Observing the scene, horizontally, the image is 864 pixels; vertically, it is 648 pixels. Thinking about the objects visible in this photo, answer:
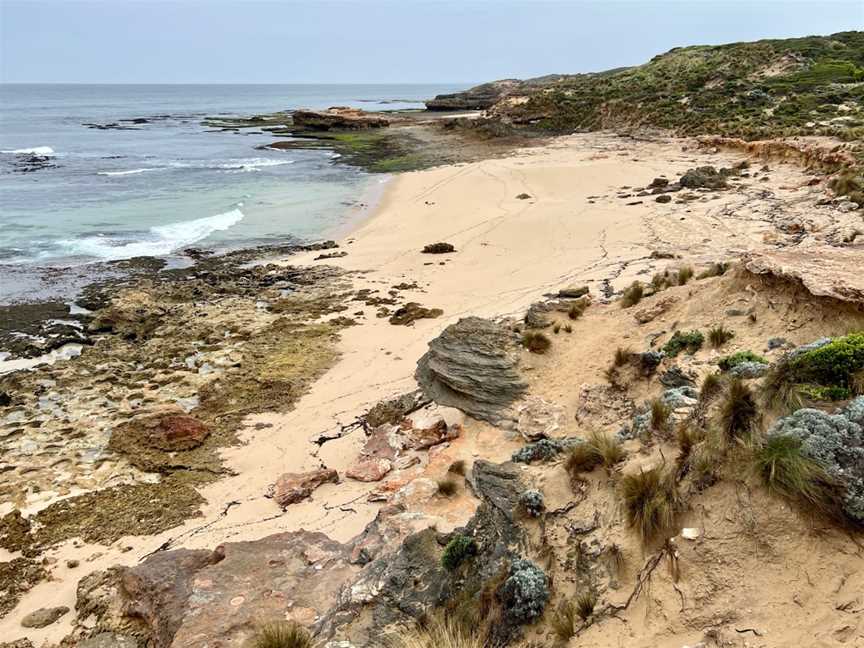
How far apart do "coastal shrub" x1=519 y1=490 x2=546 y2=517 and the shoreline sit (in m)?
0.96

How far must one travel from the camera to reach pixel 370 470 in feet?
25.5

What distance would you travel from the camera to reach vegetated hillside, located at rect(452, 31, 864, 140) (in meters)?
27.7

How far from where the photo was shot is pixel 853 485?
12.3 feet

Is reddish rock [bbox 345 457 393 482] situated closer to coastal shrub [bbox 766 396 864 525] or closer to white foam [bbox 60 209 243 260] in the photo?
coastal shrub [bbox 766 396 864 525]

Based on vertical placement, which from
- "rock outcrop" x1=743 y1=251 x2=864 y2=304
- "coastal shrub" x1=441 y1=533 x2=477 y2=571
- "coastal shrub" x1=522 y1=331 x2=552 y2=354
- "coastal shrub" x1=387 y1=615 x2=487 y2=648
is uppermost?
"rock outcrop" x1=743 y1=251 x2=864 y2=304

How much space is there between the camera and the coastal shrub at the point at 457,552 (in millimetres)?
4996

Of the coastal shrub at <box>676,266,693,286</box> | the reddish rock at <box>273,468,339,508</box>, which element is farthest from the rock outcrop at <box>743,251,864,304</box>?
the reddish rock at <box>273,468,339,508</box>

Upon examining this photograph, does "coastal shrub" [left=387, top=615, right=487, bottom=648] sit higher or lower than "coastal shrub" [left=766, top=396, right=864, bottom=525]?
lower

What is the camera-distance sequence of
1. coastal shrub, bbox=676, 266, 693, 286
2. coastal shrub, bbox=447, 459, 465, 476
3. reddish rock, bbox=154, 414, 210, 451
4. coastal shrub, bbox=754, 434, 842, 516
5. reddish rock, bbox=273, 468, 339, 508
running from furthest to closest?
coastal shrub, bbox=676, 266, 693, 286 < reddish rock, bbox=154, 414, 210, 451 < reddish rock, bbox=273, 468, 339, 508 < coastal shrub, bbox=447, 459, 465, 476 < coastal shrub, bbox=754, 434, 842, 516

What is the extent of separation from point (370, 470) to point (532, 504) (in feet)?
10.1

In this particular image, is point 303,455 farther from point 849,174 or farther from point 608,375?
point 849,174

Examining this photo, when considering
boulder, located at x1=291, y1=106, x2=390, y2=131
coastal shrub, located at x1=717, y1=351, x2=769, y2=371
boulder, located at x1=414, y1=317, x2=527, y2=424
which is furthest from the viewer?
boulder, located at x1=291, y1=106, x2=390, y2=131

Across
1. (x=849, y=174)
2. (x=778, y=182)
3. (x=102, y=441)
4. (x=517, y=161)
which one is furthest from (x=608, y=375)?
(x=517, y=161)

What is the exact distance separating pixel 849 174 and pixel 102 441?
63.2 feet
